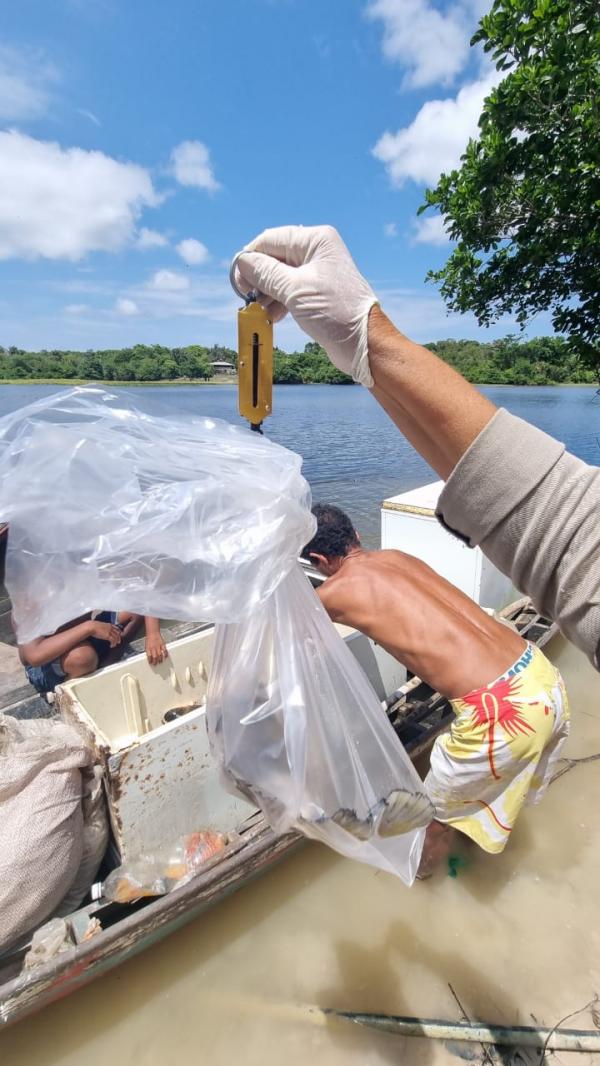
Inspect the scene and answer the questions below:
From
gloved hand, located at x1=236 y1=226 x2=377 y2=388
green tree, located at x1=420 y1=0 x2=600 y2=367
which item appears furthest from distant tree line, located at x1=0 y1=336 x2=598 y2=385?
gloved hand, located at x1=236 y1=226 x2=377 y2=388

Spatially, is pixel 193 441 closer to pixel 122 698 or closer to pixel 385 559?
pixel 385 559

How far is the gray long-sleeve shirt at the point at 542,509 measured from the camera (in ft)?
2.46

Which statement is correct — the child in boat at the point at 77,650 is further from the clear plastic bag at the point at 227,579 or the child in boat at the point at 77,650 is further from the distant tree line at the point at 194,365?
the distant tree line at the point at 194,365

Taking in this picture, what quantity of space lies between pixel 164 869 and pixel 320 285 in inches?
91.5

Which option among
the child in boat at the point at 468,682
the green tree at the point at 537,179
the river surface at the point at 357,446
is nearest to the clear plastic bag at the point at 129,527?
the river surface at the point at 357,446

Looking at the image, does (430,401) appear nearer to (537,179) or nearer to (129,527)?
(129,527)

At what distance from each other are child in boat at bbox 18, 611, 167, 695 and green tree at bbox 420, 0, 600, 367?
5.31 metres

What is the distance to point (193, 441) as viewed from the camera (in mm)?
1262

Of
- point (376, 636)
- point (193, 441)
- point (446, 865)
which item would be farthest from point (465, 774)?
point (193, 441)

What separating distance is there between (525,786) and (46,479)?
2.26 meters

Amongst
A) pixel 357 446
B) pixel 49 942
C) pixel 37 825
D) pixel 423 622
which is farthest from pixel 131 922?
pixel 357 446

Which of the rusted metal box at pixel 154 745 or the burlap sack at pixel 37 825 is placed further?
the rusted metal box at pixel 154 745

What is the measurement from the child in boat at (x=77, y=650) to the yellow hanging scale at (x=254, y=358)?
1.51 meters

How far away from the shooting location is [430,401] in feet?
2.69
